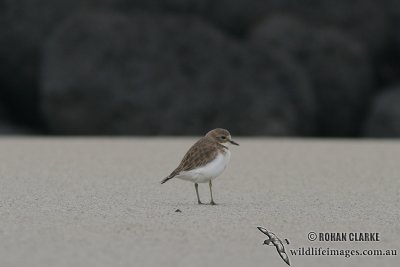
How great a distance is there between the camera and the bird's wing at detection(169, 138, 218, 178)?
16.6 ft

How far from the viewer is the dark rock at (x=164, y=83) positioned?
1146 centimetres

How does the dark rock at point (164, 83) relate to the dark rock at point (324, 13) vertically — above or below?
below

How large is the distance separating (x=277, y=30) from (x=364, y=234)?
29.9ft

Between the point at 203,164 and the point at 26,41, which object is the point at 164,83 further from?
the point at 203,164

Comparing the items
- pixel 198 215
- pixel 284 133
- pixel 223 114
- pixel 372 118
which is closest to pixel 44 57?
pixel 223 114

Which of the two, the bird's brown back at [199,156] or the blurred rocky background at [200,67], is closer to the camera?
the bird's brown back at [199,156]

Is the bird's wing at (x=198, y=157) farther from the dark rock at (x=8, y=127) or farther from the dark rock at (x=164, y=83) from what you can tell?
the dark rock at (x=8, y=127)

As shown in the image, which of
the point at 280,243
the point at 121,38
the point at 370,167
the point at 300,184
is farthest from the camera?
the point at 121,38

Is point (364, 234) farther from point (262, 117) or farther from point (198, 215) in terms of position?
point (262, 117)

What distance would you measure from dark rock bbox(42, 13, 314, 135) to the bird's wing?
6.18 metres

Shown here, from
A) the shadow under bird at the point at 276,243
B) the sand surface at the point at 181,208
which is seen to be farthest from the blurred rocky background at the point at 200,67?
the shadow under bird at the point at 276,243

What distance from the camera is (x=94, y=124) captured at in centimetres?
1164

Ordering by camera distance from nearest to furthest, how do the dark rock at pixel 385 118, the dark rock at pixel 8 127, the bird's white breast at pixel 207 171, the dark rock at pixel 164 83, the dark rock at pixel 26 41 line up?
the bird's white breast at pixel 207 171
the dark rock at pixel 164 83
the dark rock at pixel 385 118
the dark rock at pixel 8 127
the dark rock at pixel 26 41

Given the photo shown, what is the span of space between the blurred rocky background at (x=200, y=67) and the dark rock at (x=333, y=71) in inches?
0.6
